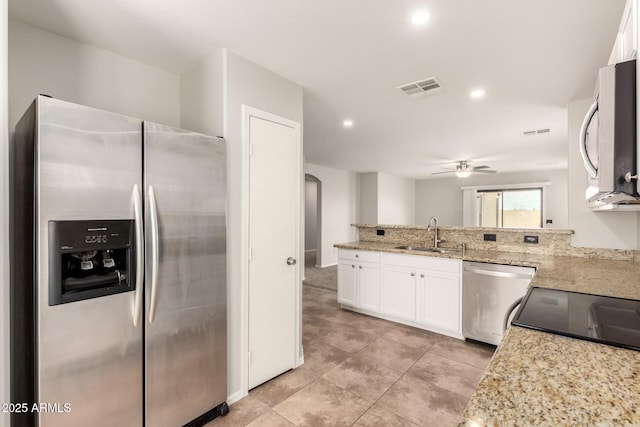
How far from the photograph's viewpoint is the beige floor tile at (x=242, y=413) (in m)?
1.94

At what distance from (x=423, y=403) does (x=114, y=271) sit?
216 cm

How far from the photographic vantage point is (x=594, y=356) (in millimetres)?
866

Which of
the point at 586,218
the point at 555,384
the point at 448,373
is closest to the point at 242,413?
the point at 448,373

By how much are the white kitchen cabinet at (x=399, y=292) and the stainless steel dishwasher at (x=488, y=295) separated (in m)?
0.56

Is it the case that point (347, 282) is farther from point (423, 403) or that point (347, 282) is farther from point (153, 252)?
point (153, 252)

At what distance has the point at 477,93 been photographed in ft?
9.55

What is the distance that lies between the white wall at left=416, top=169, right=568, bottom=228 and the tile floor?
22.7ft

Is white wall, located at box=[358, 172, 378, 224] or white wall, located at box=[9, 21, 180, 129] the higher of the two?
white wall, located at box=[9, 21, 180, 129]

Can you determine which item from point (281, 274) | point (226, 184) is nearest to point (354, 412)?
point (281, 274)

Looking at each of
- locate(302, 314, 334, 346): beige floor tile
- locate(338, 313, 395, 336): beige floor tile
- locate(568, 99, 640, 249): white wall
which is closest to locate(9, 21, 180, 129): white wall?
locate(302, 314, 334, 346): beige floor tile

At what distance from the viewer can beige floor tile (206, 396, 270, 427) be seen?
1.94 metres

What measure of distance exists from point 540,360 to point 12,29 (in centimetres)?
304

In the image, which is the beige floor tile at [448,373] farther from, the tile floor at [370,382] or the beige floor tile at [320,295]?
the beige floor tile at [320,295]

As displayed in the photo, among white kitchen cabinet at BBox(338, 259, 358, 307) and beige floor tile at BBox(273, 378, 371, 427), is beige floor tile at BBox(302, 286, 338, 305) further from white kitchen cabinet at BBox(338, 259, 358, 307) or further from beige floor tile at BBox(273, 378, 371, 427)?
beige floor tile at BBox(273, 378, 371, 427)
